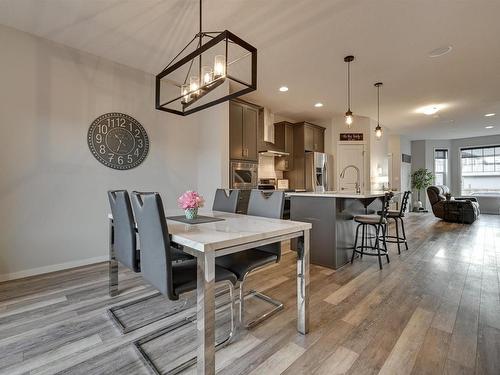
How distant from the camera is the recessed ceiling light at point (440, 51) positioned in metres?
3.13

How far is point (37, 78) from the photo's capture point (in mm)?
2854

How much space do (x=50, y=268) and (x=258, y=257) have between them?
2647 mm

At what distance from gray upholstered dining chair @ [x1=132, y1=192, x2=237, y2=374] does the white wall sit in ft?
6.91

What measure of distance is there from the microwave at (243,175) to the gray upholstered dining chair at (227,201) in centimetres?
134

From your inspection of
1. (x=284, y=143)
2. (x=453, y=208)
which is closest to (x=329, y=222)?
(x=284, y=143)

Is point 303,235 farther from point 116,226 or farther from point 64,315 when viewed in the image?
point 64,315

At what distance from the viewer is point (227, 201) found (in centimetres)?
268

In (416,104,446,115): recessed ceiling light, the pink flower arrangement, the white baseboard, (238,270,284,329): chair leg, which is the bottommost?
(238,270,284,329): chair leg

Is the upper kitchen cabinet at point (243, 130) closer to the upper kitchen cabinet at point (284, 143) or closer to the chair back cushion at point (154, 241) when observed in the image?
the upper kitchen cabinet at point (284, 143)

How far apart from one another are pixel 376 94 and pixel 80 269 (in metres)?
5.50

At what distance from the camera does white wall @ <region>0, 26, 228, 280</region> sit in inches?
106

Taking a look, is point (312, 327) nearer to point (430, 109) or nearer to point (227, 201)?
point (227, 201)

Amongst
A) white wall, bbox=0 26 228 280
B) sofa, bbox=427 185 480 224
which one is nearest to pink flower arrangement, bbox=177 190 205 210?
white wall, bbox=0 26 228 280

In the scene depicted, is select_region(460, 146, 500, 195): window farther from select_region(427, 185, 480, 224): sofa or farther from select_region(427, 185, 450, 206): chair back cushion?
select_region(427, 185, 450, 206): chair back cushion
